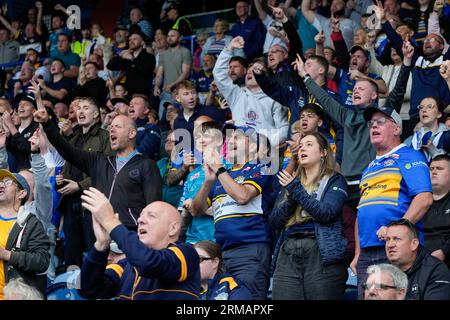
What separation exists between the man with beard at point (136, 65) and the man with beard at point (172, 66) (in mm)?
194

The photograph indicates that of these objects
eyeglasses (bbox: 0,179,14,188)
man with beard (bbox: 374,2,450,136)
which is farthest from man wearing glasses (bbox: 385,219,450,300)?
man with beard (bbox: 374,2,450,136)

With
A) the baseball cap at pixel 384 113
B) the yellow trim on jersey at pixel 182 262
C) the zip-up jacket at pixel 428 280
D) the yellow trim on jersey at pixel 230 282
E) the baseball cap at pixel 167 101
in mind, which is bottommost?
the yellow trim on jersey at pixel 230 282

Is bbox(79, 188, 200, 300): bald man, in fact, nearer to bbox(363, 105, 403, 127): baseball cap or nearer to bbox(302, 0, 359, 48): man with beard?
bbox(363, 105, 403, 127): baseball cap

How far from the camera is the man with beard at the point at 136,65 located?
13.4m

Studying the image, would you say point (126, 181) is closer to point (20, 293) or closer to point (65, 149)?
point (65, 149)

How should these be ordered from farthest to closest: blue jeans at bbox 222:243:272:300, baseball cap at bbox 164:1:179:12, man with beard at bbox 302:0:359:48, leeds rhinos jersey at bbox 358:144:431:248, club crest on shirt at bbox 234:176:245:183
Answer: baseball cap at bbox 164:1:179:12, man with beard at bbox 302:0:359:48, club crest on shirt at bbox 234:176:245:183, blue jeans at bbox 222:243:272:300, leeds rhinos jersey at bbox 358:144:431:248

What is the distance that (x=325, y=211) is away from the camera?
7.02 metres

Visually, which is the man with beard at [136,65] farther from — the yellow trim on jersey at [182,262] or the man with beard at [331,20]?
the yellow trim on jersey at [182,262]

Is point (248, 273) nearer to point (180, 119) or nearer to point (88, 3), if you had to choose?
point (180, 119)

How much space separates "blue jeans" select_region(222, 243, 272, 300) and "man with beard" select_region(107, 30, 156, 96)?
20.5ft

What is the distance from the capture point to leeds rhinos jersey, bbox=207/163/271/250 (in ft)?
24.5

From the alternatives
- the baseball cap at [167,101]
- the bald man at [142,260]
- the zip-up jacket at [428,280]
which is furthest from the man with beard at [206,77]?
the bald man at [142,260]
